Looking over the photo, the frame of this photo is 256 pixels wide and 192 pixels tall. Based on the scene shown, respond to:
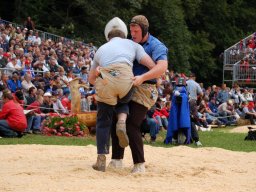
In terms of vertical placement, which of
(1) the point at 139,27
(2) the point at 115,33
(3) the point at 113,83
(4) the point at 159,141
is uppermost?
(1) the point at 139,27

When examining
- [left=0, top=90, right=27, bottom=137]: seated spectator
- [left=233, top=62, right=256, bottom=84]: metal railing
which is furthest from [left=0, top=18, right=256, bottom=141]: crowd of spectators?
[left=233, top=62, right=256, bottom=84]: metal railing

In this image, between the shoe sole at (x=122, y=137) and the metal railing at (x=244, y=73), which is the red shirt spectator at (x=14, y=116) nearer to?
the shoe sole at (x=122, y=137)

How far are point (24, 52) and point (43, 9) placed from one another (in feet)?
49.1

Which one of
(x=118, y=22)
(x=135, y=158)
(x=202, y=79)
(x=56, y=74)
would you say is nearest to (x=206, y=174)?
(x=135, y=158)

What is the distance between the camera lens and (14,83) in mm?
19656

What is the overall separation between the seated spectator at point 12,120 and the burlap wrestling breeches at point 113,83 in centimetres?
679

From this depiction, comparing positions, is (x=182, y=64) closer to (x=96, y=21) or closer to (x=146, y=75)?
(x=96, y=21)

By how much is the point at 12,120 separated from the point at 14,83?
4.38m

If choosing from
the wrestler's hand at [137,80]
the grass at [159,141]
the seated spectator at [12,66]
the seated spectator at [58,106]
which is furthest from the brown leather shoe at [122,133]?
the seated spectator at [12,66]

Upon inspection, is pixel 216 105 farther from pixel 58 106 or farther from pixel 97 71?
pixel 97 71

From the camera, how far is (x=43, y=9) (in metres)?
38.2

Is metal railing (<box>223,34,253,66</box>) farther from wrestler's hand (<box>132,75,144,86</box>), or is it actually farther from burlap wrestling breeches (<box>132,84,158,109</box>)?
wrestler's hand (<box>132,75,144,86</box>)

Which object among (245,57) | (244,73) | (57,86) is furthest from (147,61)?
(245,57)

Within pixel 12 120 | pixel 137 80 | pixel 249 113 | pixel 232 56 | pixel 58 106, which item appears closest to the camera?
pixel 137 80
